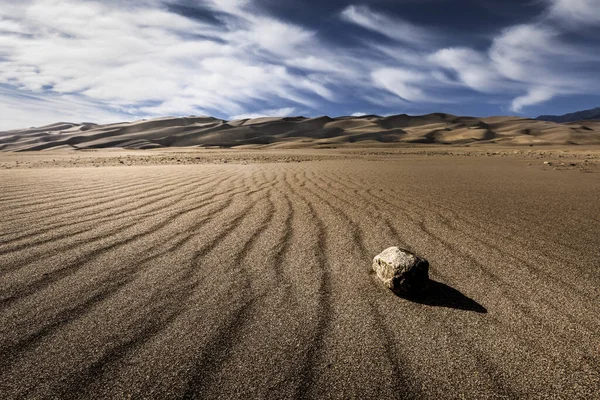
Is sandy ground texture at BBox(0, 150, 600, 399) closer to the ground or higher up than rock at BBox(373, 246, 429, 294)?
closer to the ground

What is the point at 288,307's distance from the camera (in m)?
2.00

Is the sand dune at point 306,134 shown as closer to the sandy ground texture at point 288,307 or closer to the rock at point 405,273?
the sandy ground texture at point 288,307

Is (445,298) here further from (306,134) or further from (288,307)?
(306,134)

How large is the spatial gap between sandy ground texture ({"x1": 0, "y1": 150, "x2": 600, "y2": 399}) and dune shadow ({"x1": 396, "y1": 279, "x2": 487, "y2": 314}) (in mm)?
13

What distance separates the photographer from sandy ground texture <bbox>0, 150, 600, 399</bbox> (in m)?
1.41

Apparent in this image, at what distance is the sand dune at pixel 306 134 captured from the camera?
71.8 meters

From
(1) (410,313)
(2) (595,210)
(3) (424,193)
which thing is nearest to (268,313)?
(1) (410,313)

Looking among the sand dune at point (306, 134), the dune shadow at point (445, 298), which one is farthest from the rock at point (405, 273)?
the sand dune at point (306, 134)

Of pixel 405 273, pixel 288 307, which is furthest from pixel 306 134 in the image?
pixel 288 307

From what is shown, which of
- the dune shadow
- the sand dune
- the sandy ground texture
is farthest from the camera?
the sand dune

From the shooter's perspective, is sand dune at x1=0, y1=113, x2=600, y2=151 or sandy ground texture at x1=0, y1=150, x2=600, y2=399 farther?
sand dune at x1=0, y1=113, x2=600, y2=151

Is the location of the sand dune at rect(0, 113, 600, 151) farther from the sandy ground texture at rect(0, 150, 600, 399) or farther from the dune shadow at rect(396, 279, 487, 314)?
the dune shadow at rect(396, 279, 487, 314)

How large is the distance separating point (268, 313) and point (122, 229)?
2346 mm

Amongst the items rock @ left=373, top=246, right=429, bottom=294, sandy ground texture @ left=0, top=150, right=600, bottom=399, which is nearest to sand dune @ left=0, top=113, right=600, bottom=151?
sandy ground texture @ left=0, top=150, right=600, bottom=399
